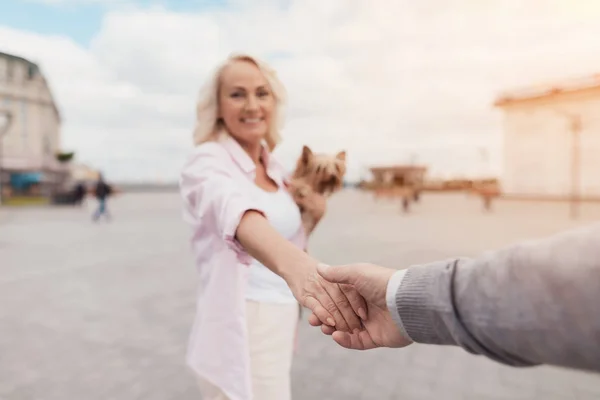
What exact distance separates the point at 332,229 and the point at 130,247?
6.31 meters

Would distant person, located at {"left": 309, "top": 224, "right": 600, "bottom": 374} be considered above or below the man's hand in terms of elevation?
above

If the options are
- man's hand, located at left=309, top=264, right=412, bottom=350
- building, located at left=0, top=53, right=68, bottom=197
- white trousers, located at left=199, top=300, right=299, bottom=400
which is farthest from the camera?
building, located at left=0, top=53, right=68, bottom=197

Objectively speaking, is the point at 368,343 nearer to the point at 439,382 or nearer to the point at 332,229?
the point at 439,382

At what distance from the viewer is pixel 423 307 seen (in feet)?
3.15

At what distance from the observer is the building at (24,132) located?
4589cm

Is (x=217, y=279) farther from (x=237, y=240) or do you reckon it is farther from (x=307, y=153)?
(x=307, y=153)

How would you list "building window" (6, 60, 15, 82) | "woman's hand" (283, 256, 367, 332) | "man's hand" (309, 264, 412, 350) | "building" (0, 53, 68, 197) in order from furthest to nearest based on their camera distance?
1. "building window" (6, 60, 15, 82)
2. "building" (0, 53, 68, 197)
3. "woman's hand" (283, 256, 367, 332)
4. "man's hand" (309, 264, 412, 350)

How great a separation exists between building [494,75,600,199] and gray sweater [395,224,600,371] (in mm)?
39107

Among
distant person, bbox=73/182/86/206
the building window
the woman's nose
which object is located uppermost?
the building window

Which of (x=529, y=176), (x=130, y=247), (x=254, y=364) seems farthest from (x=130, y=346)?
(x=529, y=176)

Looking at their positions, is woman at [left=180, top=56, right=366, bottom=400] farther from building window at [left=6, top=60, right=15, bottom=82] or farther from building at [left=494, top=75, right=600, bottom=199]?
building window at [left=6, top=60, right=15, bottom=82]

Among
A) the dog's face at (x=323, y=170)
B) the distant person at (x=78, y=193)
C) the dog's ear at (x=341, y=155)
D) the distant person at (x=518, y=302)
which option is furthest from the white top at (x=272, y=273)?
the distant person at (x=78, y=193)

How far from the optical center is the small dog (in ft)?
6.54

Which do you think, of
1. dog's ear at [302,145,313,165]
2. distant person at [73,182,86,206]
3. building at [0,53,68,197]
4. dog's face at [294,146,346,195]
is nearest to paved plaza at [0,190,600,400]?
dog's face at [294,146,346,195]
